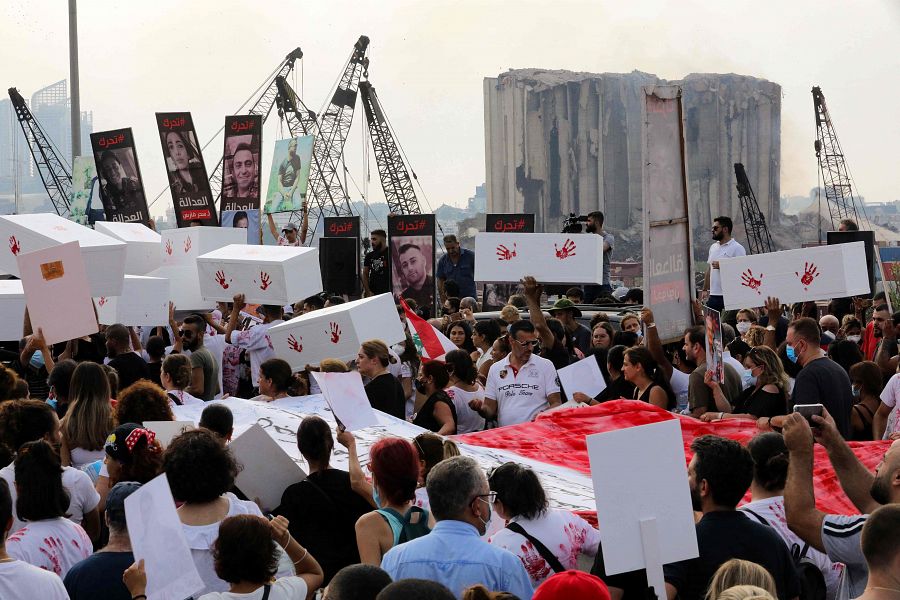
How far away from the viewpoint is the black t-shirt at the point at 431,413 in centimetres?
875

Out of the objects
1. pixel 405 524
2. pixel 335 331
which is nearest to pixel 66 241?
pixel 335 331

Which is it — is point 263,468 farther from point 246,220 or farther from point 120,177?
point 246,220

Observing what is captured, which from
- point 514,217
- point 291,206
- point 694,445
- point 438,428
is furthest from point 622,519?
point 291,206

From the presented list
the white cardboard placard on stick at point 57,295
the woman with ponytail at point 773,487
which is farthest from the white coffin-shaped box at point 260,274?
the woman with ponytail at point 773,487

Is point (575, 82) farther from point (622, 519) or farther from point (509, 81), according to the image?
point (622, 519)

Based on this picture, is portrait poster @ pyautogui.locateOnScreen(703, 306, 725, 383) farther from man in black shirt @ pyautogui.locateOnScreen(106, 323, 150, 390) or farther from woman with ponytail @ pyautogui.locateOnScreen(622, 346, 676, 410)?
man in black shirt @ pyautogui.locateOnScreen(106, 323, 150, 390)

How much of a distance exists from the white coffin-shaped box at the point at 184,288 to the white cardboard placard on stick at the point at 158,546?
9.66 m

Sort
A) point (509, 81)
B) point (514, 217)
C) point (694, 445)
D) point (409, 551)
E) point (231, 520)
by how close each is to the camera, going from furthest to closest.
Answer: point (509, 81) → point (514, 217) → point (694, 445) → point (409, 551) → point (231, 520)

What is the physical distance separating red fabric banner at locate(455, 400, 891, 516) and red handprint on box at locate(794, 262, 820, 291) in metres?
3.44

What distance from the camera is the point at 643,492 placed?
443 centimetres

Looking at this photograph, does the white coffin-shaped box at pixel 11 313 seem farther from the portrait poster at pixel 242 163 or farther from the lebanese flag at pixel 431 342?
the portrait poster at pixel 242 163

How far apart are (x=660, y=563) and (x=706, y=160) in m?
106

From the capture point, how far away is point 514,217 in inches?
660

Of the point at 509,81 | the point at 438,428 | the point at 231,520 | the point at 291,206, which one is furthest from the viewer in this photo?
the point at 509,81
